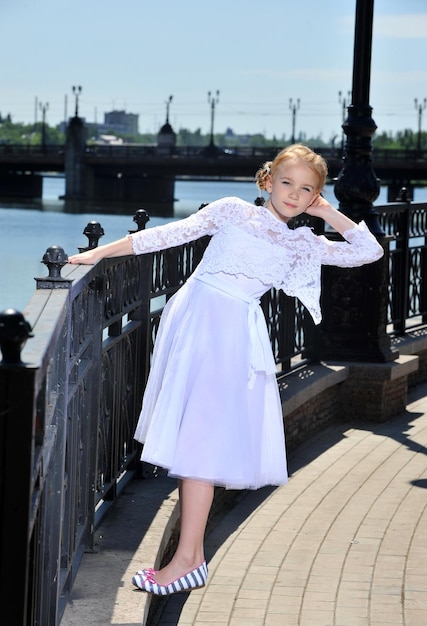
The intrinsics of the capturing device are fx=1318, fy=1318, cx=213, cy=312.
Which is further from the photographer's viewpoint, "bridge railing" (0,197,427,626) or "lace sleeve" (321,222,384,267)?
"lace sleeve" (321,222,384,267)

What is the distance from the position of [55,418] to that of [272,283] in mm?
1132

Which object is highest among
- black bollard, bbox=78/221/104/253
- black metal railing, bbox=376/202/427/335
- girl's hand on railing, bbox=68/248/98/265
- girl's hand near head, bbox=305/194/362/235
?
girl's hand near head, bbox=305/194/362/235

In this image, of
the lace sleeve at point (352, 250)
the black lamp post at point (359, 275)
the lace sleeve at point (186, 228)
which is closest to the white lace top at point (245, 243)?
the lace sleeve at point (186, 228)

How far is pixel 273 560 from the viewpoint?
17.2ft

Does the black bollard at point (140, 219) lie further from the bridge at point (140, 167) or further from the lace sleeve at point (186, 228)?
the bridge at point (140, 167)

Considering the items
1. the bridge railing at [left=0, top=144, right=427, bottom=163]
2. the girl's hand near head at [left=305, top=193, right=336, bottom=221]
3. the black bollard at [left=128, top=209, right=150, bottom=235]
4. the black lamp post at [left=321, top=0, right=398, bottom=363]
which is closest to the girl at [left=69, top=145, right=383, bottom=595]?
the girl's hand near head at [left=305, top=193, right=336, bottom=221]

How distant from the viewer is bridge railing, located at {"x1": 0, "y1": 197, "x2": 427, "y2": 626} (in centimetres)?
239

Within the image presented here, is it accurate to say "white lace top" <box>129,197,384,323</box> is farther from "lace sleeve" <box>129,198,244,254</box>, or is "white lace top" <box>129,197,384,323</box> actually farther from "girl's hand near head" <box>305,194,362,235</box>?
"girl's hand near head" <box>305,194,362,235</box>

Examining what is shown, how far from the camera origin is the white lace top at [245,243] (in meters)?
4.18

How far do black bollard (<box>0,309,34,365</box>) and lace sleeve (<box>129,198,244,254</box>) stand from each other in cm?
192

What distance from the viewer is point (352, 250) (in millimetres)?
4422

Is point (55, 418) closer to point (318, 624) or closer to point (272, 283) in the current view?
point (272, 283)

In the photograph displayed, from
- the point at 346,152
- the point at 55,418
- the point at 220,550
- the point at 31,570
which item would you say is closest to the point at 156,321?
the point at 220,550

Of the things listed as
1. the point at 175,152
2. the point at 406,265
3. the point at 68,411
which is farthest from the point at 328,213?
the point at 175,152
